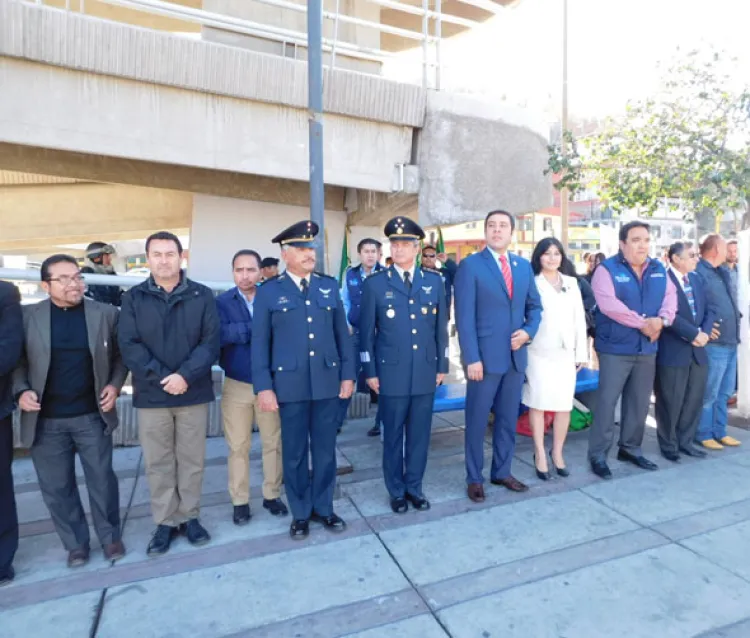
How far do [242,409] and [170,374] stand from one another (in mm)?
645

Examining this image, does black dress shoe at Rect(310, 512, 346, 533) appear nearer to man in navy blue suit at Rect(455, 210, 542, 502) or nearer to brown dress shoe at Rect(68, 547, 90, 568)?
man in navy blue suit at Rect(455, 210, 542, 502)

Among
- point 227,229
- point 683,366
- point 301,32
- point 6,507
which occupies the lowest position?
point 6,507

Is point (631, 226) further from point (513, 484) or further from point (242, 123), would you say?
point (242, 123)

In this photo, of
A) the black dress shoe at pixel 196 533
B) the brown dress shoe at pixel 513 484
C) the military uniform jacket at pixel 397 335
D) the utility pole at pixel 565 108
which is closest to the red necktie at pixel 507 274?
the military uniform jacket at pixel 397 335

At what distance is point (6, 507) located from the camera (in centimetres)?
287

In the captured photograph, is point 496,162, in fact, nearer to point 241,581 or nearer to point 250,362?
point 250,362

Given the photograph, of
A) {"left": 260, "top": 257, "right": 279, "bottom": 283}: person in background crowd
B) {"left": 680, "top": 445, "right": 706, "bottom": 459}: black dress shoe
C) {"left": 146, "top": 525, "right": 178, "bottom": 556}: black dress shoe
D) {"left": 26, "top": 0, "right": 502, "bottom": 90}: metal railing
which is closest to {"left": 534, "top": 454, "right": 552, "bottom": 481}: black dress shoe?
{"left": 680, "top": 445, "right": 706, "bottom": 459}: black dress shoe

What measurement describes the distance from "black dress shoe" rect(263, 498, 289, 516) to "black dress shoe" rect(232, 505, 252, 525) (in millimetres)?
155

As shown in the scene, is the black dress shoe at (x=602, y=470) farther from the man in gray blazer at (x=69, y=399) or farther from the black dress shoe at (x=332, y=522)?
the man in gray blazer at (x=69, y=399)

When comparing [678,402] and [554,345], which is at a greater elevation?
[554,345]

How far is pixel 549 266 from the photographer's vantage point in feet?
13.1

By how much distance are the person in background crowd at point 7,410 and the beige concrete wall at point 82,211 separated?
5913mm

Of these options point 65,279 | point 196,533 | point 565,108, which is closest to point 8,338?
point 65,279

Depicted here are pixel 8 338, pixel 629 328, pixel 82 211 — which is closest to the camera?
pixel 8 338
